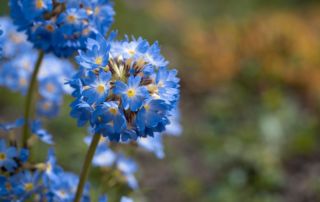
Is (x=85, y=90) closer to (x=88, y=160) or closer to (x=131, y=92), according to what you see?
(x=131, y=92)

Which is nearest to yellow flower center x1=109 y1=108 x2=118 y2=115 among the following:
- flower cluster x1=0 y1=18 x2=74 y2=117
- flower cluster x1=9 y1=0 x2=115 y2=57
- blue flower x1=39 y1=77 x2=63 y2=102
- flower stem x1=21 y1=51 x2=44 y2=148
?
flower cluster x1=9 y1=0 x2=115 y2=57

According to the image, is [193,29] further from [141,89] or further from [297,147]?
[141,89]

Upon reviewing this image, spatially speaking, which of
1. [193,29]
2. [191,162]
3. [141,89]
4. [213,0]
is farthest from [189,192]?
[213,0]

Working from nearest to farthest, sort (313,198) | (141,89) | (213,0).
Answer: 1. (141,89)
2. (313,198)
3. (213,0)

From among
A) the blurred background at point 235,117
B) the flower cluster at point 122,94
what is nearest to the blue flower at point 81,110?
the flower cluster at point 122,94

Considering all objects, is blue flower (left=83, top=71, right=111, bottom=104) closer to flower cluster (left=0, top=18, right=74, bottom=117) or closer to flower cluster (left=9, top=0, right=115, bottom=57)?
flower cluster (left=9, top=0, right=115, bottom=57)

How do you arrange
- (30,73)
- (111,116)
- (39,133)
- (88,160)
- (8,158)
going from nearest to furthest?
(111,116) < (88,160) < (8,158) < (39,133) < (30,73)

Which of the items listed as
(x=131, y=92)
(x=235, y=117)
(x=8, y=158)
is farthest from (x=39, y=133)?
(x=235, y=117)
